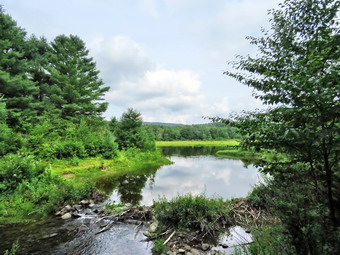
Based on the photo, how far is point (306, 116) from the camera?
94.3 inches

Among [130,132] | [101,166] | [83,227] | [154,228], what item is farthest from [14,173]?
[130,132]

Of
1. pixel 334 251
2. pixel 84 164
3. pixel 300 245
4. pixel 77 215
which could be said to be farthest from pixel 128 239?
pixel 84 164

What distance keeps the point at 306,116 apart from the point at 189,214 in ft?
16.2

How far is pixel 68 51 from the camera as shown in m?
23.4

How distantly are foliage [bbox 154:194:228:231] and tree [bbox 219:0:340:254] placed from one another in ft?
10.7

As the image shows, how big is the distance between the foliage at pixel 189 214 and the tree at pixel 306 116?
10.7 feet

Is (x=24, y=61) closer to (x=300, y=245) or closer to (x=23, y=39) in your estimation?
Result: (x=23, y=39)

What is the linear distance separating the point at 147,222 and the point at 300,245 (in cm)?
518

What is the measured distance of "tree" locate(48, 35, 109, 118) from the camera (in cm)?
2058

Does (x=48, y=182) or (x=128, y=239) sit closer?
(x=128, y=239)

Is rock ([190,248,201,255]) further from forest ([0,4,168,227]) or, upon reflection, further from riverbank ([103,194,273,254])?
forest ([0,4,168,227])

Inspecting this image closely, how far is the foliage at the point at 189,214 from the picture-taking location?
5660 mm

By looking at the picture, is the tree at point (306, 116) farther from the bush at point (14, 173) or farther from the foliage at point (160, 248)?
the bush at point (14, 173)

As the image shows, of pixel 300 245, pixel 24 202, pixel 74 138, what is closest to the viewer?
pixel 300 245
